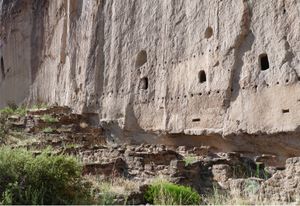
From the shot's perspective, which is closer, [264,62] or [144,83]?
[264,62]

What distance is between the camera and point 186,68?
17.4m

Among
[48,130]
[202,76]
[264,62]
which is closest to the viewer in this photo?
[264,62]

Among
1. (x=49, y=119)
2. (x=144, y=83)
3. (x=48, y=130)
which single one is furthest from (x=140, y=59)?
(x=48, y=130)

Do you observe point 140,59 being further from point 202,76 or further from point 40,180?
point 40,180

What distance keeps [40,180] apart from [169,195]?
2355 mm

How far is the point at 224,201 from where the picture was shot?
817 cm

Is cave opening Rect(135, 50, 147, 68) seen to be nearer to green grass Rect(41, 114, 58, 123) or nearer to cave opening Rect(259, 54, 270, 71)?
green grass Rect(41, 114, 58, 123)

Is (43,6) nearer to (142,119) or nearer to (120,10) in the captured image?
(120,10)

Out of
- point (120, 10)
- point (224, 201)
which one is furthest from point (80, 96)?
point (224, 201)

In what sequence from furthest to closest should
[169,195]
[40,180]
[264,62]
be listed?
[264,62] → [169,195] → [40,180]

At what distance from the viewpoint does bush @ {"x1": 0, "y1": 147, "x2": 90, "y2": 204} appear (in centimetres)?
740

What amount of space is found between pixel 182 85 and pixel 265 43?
409 cm

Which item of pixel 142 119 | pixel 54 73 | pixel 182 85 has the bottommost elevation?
pixel 142 119

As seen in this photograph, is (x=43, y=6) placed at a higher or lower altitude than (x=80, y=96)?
higher
